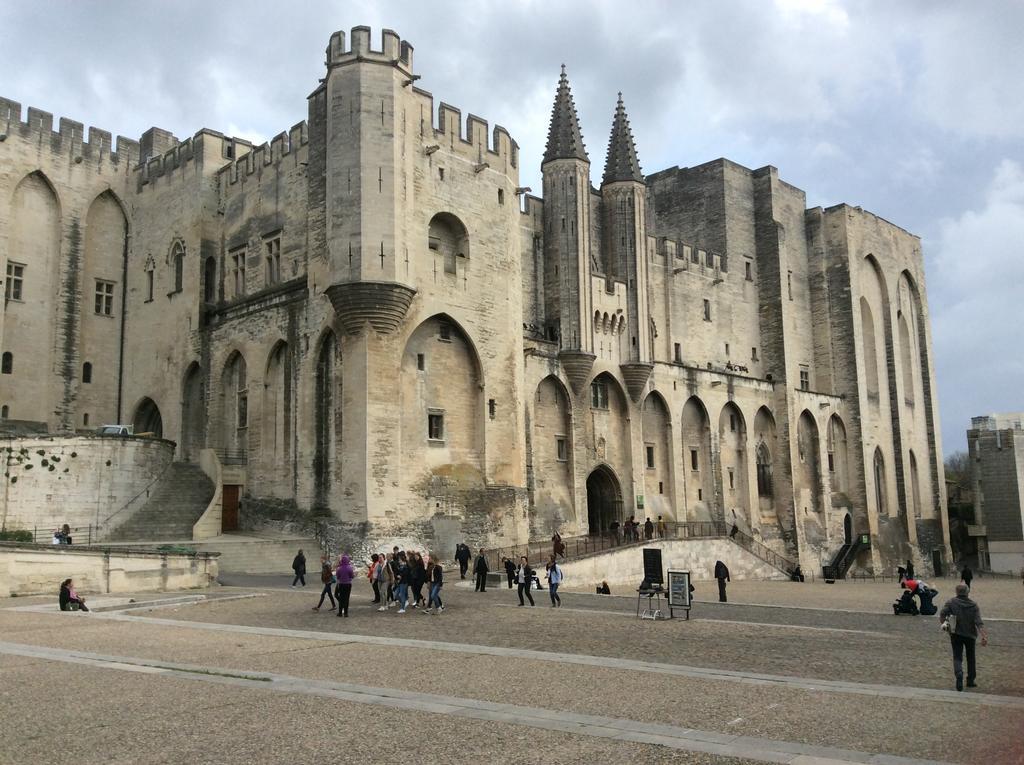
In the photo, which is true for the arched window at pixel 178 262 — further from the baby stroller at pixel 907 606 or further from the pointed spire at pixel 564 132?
the baby stroller at pixel 907 606

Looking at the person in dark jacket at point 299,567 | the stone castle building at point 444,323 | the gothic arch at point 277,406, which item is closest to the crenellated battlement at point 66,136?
the stone castle building at point 444,323

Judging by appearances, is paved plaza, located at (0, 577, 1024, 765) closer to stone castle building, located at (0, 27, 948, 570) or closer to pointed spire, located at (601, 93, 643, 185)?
stone castle building, located at (0, 27, 948, 570)

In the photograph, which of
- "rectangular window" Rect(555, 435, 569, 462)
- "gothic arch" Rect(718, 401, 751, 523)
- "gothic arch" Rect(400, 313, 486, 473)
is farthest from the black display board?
"gothic arch" Rect(718, 401, 751, 523)

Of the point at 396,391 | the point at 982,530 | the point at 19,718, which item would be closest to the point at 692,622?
the point at 19,718

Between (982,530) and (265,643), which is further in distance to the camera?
(982,530)

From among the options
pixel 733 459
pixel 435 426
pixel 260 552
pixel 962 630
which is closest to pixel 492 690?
pixel 962 630

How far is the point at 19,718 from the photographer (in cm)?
854

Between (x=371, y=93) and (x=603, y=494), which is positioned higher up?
(x=371, y=93)

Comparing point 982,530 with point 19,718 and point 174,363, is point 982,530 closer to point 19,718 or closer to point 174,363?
point 174,363

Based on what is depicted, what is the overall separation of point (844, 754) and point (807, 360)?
154 feet

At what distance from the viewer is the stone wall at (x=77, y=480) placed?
2739 cm

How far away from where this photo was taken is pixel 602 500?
1581 inches

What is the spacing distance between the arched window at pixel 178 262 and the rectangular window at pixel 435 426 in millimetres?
13302

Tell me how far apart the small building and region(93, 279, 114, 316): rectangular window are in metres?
51.5
